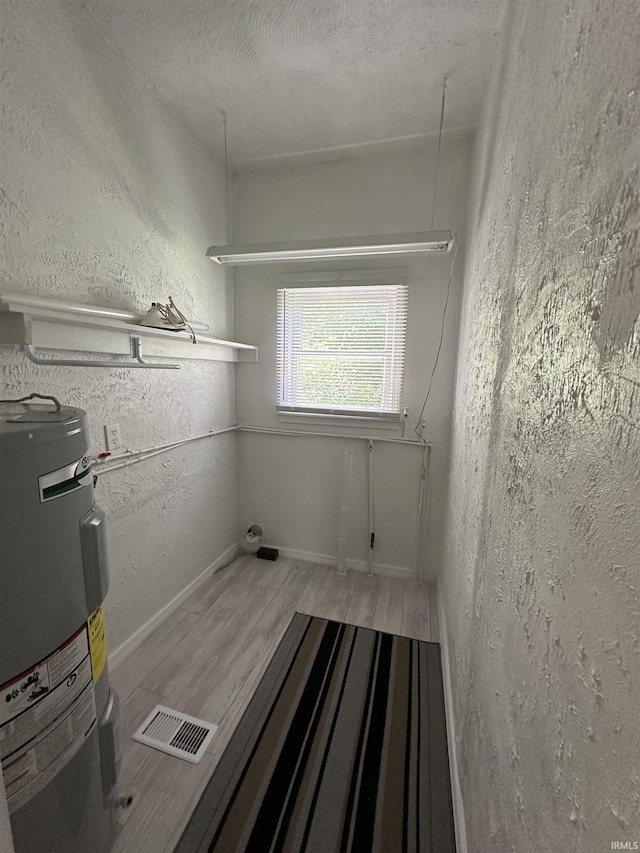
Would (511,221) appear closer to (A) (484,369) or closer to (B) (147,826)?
(A) (484,369)

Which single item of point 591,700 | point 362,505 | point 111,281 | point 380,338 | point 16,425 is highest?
point 111,281

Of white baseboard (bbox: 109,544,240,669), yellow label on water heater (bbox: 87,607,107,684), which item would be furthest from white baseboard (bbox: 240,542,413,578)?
yellow label on water heater (bbox: 87,607,107,684)

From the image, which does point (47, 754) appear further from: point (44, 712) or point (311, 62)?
point (311, 62)

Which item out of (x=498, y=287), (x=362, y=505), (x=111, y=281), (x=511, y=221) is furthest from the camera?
(x=362, y=505)

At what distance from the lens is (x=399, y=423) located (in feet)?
8.07

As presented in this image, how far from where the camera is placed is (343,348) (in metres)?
2.50

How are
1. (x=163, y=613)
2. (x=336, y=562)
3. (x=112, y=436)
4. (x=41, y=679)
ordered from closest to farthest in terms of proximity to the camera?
(x=41, y=679) < (x=112, y=436) < (x=163, y=613) < (x=336, y=562)

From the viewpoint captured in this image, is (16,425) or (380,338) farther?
(380,338)

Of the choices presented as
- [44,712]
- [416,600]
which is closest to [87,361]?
[44,712]

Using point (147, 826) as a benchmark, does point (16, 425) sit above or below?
above

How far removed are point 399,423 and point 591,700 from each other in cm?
206

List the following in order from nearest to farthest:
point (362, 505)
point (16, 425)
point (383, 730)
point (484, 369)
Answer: point (16, 425)
point (484, 369)
point (383, 730)
point (362, 505)

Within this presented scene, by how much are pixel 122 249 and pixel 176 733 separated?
7.22 ft

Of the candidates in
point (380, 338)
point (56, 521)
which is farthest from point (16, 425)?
point (380, 338)
